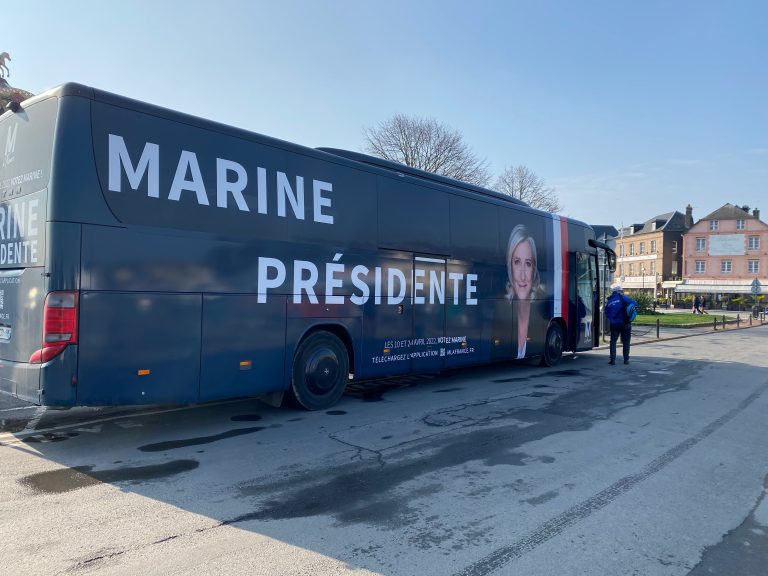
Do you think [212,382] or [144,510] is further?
[212,382]

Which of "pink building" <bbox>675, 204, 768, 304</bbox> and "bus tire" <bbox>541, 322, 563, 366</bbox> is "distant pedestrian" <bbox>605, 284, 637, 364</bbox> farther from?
"pink building" <bbox>675, 204, 768, 304</bbox>

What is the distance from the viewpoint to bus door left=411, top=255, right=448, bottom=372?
30.0ft

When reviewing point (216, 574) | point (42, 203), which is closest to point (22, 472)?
point (42, 203)

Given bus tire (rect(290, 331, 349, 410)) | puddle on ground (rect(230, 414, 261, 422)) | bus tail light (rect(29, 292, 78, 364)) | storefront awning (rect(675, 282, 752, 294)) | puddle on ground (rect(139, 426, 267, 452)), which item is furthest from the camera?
storefront awning (rect(675, 282, 752, 294))

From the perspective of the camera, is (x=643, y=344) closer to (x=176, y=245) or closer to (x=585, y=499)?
(x=585, y=499)

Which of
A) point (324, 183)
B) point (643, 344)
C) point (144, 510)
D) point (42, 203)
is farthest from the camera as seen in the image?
point (643, 344)

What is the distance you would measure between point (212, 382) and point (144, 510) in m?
2.19

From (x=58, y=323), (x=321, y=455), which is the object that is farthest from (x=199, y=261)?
(x=321, y=455)

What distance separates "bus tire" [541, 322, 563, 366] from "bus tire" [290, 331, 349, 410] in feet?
22.9

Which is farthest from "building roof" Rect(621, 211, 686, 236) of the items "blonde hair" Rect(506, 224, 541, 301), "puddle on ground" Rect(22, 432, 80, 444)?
"puddle on ground" Rect(22, 432, 80, 444)

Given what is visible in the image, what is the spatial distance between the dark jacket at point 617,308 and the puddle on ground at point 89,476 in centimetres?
1196

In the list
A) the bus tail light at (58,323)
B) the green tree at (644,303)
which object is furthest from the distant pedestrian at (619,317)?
the green tree at (644,303)

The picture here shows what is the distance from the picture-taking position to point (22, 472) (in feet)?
16.3

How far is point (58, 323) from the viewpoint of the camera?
5156 millimetres
